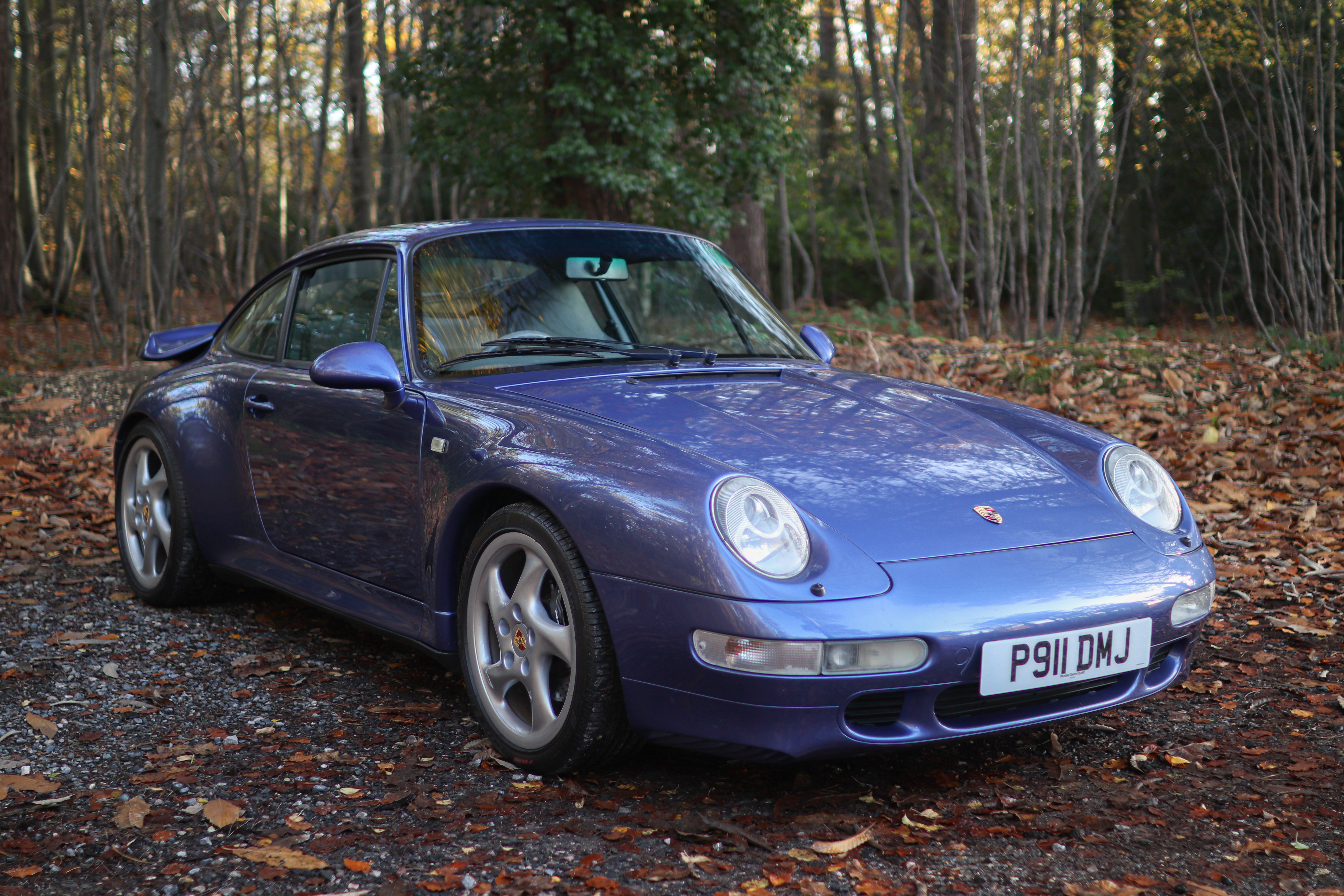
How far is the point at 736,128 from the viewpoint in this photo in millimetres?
8930

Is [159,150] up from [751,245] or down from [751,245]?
up

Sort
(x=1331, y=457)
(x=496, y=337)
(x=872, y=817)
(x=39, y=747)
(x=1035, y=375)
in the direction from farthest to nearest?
(x=1035, y=375) < (x=1331, y=457) < (x=496, y=337) < (x=39, y=747) < (x=872, y=817)

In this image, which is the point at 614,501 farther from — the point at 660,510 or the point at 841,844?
Answer: the point at 841,844

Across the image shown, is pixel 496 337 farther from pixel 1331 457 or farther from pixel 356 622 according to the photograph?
pixel 1331 457

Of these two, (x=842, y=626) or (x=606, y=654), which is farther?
(x=606, y=654)

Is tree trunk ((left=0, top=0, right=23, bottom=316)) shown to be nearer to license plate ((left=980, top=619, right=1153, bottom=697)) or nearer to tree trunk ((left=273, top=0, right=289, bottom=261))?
tree trunk ((left=273, top=0, right=289, bottom=261))

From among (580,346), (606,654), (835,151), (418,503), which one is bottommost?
(606,654)

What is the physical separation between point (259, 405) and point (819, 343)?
1948mm

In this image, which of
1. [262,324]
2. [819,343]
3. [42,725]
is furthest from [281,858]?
[819,343]

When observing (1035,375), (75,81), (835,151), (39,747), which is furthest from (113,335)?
(835,151)

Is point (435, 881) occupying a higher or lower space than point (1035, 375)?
lower

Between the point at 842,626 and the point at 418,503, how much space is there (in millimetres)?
1341

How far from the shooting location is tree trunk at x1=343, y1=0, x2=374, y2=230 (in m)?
15.8

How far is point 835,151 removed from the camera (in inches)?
879
